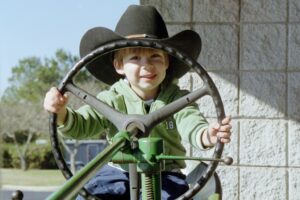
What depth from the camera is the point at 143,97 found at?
1751 millimetres

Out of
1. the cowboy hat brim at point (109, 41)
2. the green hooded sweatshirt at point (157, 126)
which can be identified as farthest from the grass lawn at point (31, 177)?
the green hooded sweatshirt at point (157, 126)

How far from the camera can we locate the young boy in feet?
5.34

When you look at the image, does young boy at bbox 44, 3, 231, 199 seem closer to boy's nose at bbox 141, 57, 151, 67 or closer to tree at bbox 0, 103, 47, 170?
boy's nose at bbox 141, 57, 151, 67

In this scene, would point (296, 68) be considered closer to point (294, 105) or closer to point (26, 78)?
point (294, 105)

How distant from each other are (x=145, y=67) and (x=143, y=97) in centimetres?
14

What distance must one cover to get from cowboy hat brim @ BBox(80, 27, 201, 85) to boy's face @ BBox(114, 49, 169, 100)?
2.3 inches

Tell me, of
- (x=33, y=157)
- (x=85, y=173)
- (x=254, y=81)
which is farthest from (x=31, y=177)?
(x=85, y=173)

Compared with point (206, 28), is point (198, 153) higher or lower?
lower

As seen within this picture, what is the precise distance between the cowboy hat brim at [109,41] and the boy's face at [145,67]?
0.19 ft

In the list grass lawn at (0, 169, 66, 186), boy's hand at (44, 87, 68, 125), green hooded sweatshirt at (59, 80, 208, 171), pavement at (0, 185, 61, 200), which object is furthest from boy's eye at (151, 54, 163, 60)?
grass lawn at (0, 169, 66, 186)

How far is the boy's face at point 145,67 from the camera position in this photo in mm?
1625

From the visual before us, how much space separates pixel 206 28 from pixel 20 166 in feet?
79.2

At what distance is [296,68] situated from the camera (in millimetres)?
3439

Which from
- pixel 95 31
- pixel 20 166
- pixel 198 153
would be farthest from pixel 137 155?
pixel 20 166
